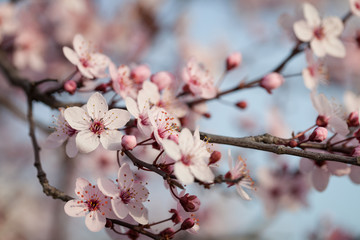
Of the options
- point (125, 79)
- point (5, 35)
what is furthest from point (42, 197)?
point (125, 79)

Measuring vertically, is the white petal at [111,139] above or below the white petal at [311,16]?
below

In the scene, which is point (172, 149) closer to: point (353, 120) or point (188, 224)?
point (188, 224)

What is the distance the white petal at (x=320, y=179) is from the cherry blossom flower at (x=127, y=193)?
0.85 meters

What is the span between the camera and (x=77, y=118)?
1.27 meters

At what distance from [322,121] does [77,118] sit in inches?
40.1

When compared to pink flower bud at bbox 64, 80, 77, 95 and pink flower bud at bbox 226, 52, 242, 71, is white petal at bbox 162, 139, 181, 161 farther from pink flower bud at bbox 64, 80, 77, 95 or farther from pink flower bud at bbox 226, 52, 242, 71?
pink flower bud at bbox 226, 52, 242, 71

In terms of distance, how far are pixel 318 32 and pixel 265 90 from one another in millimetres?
465

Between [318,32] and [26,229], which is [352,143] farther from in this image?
[26,229]

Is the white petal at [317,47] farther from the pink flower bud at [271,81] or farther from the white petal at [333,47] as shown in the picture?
the pink flower bud at [271,81]

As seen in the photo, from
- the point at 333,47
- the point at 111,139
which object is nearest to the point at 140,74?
the point at 111,139

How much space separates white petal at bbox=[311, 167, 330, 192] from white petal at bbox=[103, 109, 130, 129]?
3.09 ft

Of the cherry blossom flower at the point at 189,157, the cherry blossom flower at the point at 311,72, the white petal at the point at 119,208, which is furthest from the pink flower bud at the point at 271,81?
the white petal at the point at 119,208

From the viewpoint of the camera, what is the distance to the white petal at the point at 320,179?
1633 millimetres

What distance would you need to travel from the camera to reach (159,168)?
49.4 inches
